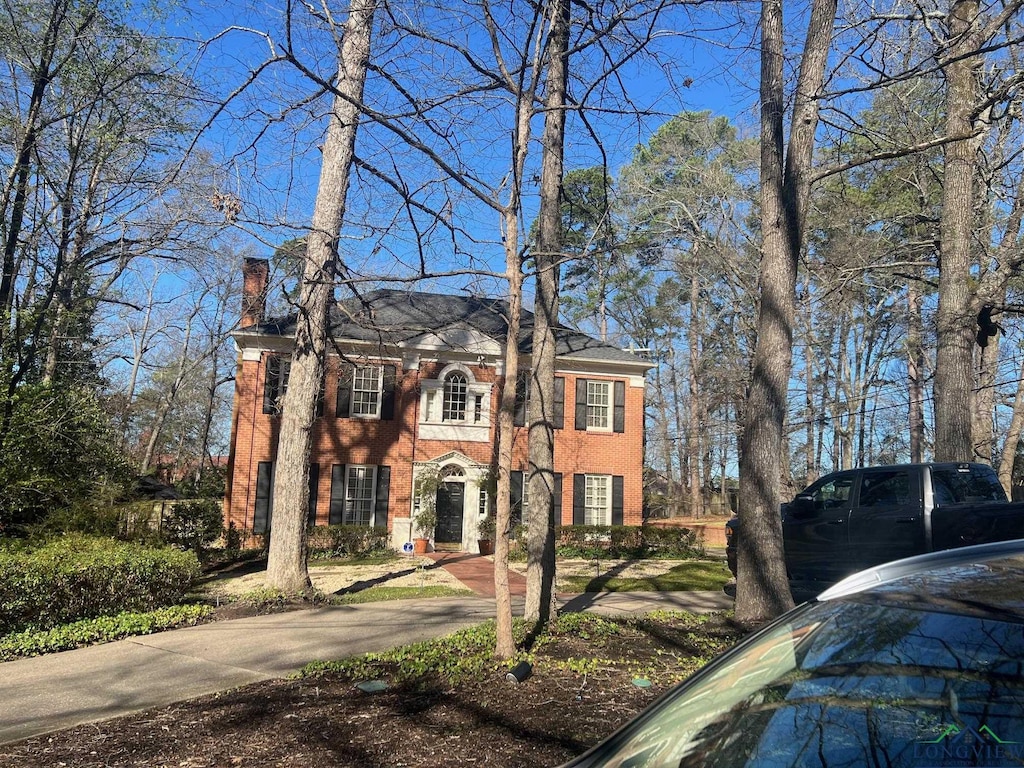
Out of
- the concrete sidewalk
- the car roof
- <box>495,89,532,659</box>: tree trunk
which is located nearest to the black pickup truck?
the concrete sidewalk

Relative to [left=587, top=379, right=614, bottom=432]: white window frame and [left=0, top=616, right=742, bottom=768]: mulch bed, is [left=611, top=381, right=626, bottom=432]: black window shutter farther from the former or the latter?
[left=0, top=616, right=742, bottom=768]: mulch bed

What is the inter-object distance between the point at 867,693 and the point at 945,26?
12.2m

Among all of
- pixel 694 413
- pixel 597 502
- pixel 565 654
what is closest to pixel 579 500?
pixel 597 502

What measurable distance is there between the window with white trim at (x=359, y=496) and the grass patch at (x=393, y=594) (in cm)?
854

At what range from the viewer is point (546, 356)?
329 inches

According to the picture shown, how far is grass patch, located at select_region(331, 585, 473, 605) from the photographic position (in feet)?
40.0

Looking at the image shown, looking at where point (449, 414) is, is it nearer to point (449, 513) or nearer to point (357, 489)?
point (449, 513)

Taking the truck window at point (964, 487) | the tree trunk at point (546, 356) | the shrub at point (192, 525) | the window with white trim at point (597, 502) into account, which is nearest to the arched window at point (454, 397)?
the window with white trim at point (597, 502)

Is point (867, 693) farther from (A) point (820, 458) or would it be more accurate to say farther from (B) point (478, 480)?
(A) point (820, 458)

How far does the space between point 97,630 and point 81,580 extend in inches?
31.9

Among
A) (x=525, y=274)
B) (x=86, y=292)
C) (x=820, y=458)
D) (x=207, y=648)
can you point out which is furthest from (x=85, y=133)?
(x=820, y=458)

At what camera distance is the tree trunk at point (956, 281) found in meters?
11.3

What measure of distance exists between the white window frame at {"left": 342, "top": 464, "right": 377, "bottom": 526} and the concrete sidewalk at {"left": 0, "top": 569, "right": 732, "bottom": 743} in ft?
36.2

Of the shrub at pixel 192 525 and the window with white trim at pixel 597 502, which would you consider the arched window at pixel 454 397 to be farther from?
the shrub at pixel 192 525
